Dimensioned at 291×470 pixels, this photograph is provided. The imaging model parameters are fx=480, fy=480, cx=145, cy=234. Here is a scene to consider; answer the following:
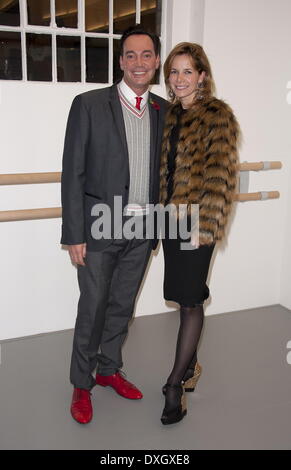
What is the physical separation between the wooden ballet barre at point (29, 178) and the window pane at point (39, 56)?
1.68 feet

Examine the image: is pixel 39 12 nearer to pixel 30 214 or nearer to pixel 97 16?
pixel 97 16

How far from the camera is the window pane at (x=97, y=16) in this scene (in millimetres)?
2568

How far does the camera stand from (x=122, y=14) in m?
2.67

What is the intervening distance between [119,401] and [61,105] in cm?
153

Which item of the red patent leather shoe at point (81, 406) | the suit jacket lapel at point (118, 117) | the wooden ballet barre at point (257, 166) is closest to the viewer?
the suit jacket lapel at point (118, 117)

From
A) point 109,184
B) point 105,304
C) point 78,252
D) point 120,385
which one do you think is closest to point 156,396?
point 120,385

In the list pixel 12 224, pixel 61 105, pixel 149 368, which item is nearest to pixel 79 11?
pixel 61 105

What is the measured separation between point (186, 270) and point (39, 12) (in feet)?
5.08

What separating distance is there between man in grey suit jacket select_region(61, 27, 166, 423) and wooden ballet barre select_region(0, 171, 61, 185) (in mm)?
540

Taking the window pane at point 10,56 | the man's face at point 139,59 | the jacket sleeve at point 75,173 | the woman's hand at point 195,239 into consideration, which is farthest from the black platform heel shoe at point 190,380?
the window pane at point 10,56

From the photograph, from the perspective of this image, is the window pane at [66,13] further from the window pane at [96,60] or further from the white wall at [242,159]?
the white wall at [242,159]

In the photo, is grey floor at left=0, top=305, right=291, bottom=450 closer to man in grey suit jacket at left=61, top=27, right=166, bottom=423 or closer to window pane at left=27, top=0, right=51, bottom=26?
man in grey suit jacket at left=61, top=27, right=166, bottom=423

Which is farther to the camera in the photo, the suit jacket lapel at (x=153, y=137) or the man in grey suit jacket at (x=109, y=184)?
the suit jacket lapel at (x=153, y=137)

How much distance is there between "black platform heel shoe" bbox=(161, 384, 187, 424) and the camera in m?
2.04
